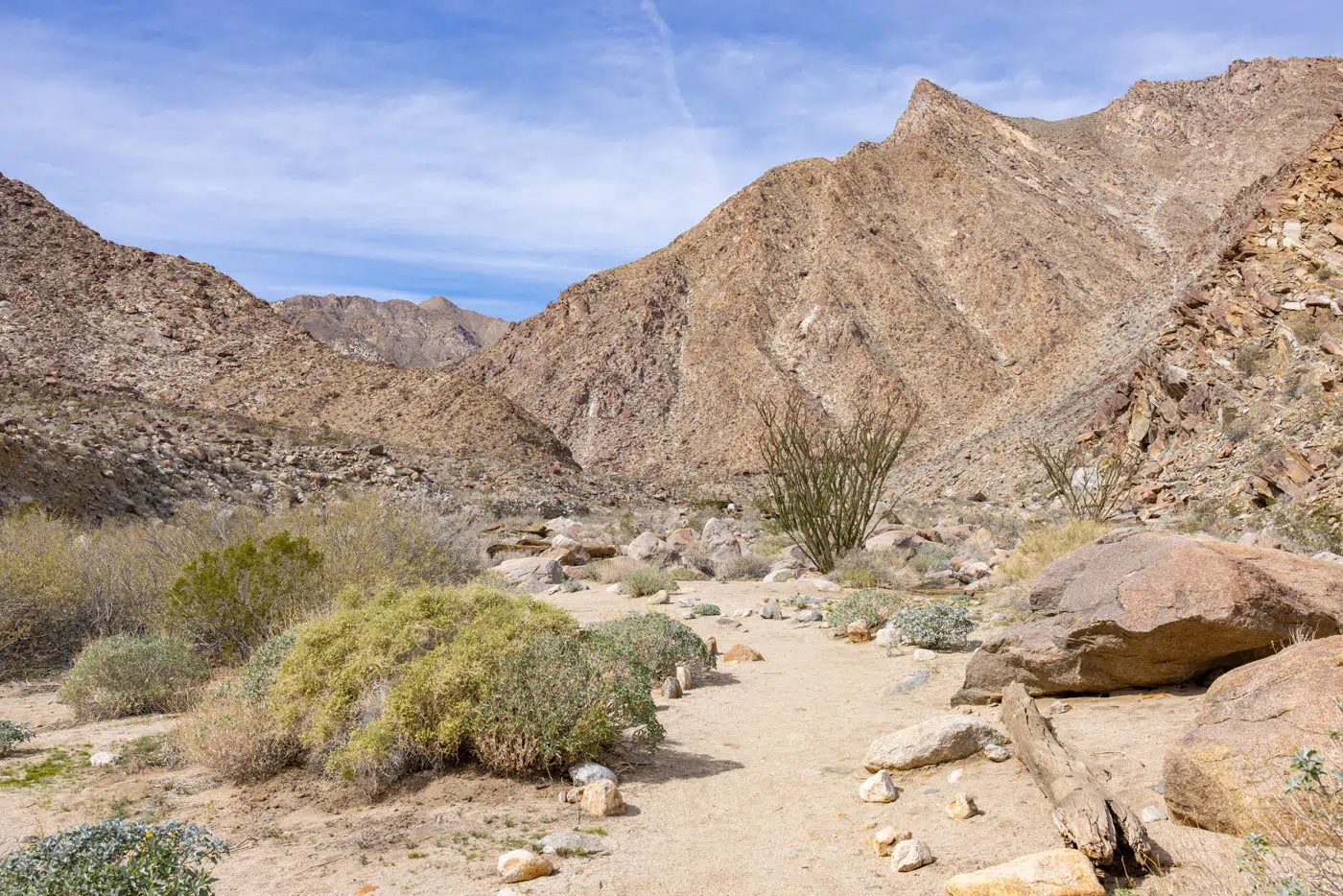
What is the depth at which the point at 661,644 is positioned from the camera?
26.8 feet

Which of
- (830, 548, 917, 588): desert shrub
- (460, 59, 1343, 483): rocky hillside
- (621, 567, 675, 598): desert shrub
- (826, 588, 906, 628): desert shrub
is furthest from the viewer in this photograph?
(460, 59, 1343, 483): rocky hillside

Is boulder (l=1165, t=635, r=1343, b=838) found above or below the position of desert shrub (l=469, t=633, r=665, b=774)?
above

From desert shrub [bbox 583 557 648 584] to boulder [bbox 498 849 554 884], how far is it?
1044 centimetres

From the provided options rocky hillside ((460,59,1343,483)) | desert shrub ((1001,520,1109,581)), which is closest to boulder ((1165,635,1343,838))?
desert shrub ((1001,520,1109,581))

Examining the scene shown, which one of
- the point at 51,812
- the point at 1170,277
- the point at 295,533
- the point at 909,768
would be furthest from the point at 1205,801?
the point at 1170,277

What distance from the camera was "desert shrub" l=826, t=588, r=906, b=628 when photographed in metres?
9.77

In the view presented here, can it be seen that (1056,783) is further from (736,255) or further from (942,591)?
(736,255)

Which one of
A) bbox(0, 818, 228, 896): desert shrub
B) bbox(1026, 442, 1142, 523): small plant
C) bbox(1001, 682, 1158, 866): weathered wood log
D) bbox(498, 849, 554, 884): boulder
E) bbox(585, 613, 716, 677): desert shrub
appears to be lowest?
bbox(498, 849, 554, 884): boulder

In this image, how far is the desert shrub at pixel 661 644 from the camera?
807 centimetres

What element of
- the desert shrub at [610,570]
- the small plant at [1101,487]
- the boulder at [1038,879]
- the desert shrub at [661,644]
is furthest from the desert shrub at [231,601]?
the small plant at [1101,487]

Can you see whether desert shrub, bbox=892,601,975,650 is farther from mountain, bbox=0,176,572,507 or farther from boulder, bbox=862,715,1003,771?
mountain, bbox=0,176,572,507

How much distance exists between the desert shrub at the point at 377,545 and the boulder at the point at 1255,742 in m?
7.89

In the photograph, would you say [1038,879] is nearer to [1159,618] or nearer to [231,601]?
[1159,618]

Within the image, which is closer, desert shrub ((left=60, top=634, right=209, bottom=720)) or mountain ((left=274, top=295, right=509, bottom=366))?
desert shrub ((left=60, top=634, right=209, bottom=720))
